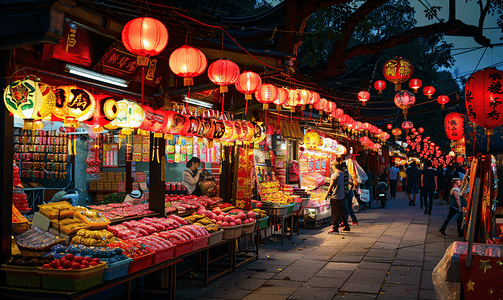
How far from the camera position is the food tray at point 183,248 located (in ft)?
21.7

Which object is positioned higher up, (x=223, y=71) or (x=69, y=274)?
(x=223, y=71)

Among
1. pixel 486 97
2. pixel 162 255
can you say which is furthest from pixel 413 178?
pixel 162 255

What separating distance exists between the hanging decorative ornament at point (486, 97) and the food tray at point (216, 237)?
4.85m

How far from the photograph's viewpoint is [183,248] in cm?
678

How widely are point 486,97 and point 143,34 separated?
5176 millimetres

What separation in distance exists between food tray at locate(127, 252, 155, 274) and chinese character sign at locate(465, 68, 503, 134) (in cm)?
538

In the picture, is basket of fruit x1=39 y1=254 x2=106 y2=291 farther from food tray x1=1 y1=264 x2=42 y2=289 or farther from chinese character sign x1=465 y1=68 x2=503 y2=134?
chinese character sign x1=465 y1=68 x2=503 y2=134

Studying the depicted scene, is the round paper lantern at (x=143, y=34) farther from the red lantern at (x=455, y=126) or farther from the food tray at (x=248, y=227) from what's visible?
the red lantern at (x=455, y=126)

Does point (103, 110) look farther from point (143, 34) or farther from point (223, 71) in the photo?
point (223, 71)

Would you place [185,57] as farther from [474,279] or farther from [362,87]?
[362,87]

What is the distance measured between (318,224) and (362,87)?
6477 millimetres

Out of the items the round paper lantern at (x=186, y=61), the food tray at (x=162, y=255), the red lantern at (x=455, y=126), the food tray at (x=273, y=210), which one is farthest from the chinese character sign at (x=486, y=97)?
the red lantern at (x=455, y=126)

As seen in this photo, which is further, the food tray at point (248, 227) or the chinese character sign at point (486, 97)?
the food tray at point (248, 227)

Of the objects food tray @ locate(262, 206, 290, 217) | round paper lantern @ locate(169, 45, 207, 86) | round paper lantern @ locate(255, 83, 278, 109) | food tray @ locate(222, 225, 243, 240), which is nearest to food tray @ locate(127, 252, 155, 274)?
food tray @ locate(222, 225, 243, 240)
